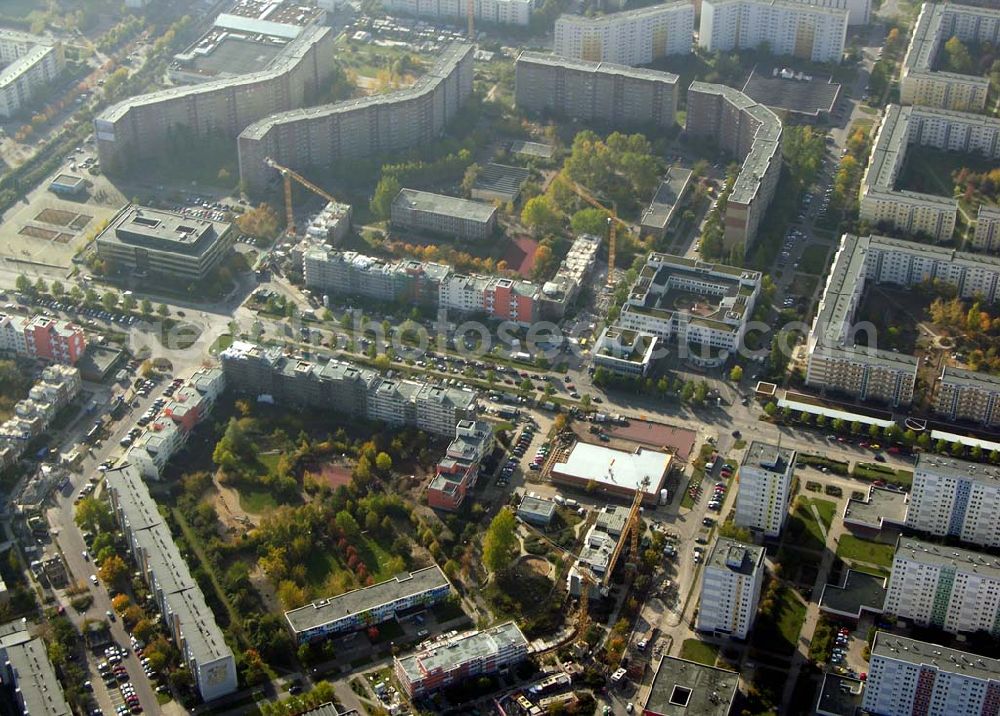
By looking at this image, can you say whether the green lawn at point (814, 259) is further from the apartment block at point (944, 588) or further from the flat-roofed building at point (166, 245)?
the flat-roofed building at point (166, 245)

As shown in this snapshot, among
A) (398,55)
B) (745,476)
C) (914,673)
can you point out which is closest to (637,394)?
(745,476)

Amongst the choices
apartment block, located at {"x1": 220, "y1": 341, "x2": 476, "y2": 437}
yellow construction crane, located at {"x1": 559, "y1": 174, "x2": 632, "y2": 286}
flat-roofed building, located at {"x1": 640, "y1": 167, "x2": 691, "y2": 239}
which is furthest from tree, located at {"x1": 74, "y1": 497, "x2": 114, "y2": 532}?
flat-roofed building, located at {"x1": 640, "y1": 167, "x2": 691, "y2": 239}

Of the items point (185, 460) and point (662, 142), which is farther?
point (662, 142)

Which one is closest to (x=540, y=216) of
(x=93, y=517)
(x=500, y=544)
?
(x=500, y=544)

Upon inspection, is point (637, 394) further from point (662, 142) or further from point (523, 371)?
point (662, 142)

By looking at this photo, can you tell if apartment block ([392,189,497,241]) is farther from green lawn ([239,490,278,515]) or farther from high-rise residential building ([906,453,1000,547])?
high-rise residential building ([906,453,1000,547])

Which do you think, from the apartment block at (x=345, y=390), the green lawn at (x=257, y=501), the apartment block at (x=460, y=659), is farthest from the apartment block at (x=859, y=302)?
the green lawn at (x=257, y=501)

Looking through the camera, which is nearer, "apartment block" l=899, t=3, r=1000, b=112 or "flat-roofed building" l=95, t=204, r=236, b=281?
"flat-roofed building" l=95, t=204, r=236, b=281

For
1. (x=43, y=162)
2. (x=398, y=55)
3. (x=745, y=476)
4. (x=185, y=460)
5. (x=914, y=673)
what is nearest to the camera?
(x=914, y=673)

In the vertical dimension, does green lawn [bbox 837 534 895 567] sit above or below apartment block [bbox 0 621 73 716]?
below
